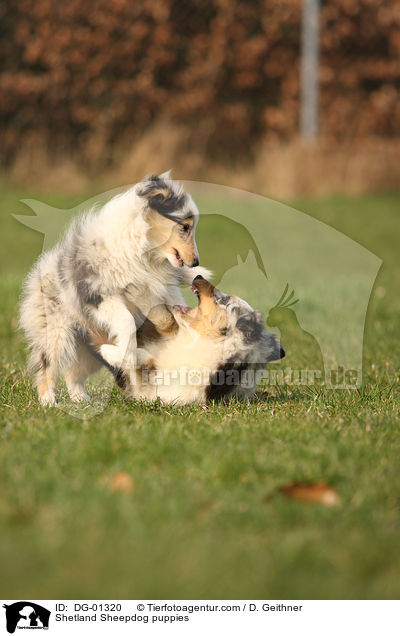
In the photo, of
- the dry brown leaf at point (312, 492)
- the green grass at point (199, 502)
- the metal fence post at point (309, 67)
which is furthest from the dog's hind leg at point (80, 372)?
the metal fence post at point (309, 67)

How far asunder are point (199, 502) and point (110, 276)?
1884mm

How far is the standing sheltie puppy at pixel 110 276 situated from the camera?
4.35m

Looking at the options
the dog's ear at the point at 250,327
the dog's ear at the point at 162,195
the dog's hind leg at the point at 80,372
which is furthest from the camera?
the dog's hind leg at the point at 80,372

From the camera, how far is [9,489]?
287cm

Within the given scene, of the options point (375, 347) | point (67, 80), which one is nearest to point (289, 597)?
point (375, 347)

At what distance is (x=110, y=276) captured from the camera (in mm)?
4379

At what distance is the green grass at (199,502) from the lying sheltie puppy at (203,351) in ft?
0.41

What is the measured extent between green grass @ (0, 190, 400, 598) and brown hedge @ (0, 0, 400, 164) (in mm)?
14232

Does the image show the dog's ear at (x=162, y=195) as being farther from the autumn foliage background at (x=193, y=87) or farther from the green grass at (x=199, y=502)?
the autumn foliage background at (x=193, y=87)

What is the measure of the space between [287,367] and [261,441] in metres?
2.20

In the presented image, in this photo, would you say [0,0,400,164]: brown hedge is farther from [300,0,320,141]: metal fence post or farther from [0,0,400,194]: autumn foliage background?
[300,0,320,141]: metal fence post
